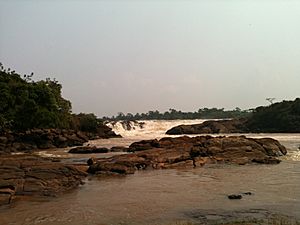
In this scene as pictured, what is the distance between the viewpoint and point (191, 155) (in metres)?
29.6

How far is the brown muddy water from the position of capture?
41.8 feet

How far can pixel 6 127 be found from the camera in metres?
47.0

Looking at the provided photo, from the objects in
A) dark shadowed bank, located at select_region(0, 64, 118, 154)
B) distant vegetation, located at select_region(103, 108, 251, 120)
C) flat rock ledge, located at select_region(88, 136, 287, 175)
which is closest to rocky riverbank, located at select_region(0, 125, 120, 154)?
dark shadowed bank, located at select_region(0, 64, 118, 154)

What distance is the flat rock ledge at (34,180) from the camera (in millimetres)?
16125

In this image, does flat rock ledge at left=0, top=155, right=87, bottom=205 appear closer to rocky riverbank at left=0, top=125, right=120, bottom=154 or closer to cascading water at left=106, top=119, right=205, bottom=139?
rocky riverbank at left=0, top=125, right=120, bottom=154

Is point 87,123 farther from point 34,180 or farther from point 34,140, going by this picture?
point 34,180

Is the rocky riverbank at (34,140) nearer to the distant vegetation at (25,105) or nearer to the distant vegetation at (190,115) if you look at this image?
the distant vegetation at (25,105)

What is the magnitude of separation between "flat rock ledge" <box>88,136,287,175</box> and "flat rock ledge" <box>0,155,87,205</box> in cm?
372

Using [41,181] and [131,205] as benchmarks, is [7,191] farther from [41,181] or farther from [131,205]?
[131,205]

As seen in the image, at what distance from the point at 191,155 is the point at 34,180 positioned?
1474cm

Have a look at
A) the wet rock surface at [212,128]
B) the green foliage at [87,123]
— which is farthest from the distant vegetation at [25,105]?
the wet rock surface at [212,128]

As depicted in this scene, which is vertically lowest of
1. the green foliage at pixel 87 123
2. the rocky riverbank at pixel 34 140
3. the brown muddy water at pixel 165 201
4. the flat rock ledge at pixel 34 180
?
the brown muddy water at pixel 165 201

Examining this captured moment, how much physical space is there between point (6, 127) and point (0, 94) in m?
4.13

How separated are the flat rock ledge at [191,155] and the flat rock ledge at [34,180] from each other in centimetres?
372
